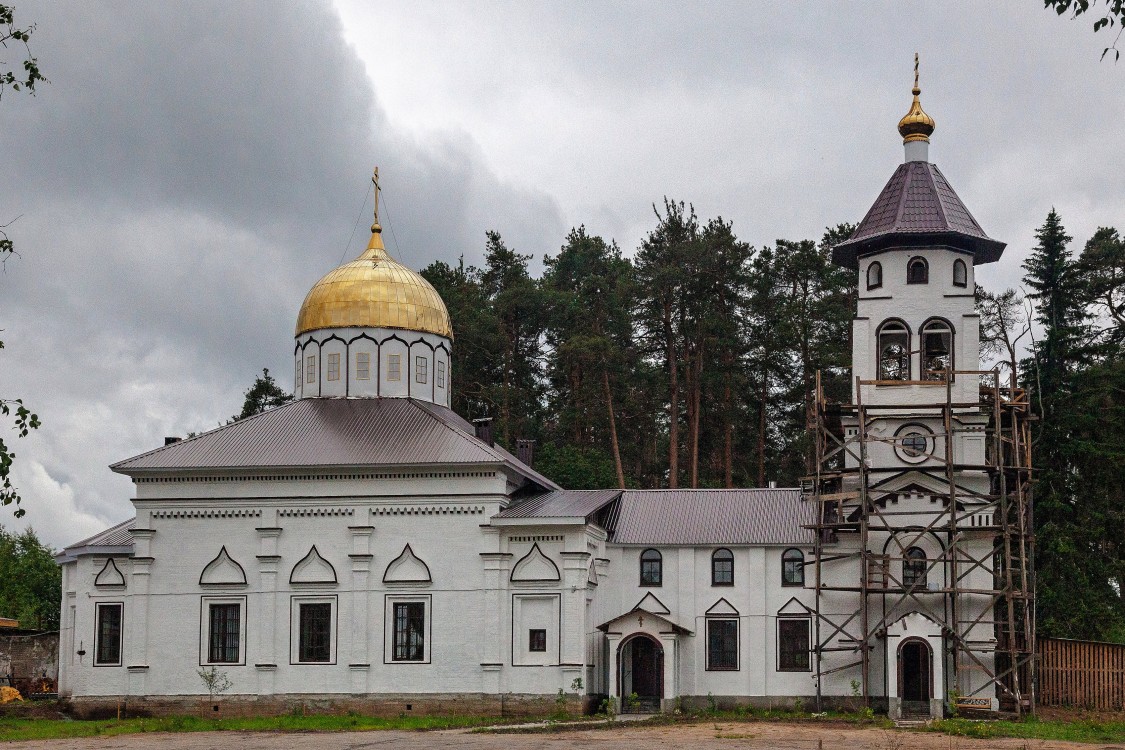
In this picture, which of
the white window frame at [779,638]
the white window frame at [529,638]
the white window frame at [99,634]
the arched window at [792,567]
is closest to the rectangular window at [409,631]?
the white window frame at [529,638]

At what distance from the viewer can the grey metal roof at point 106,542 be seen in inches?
1451

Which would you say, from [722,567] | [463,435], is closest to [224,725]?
[463,435]

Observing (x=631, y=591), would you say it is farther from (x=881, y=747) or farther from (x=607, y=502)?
(x=881, y=747)

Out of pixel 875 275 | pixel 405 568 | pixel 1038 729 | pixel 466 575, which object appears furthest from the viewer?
pixel 875 275

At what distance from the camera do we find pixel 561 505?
36.4 meters

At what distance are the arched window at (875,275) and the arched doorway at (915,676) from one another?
28.9 feet

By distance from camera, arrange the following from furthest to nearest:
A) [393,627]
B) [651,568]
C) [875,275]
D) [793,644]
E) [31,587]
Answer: [31,587] < [651,568] < [875,275] < [793,644] < [393,627]

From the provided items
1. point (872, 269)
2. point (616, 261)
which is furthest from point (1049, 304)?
point (616, 261)

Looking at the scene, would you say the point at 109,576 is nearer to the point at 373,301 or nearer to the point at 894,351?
the point at 373,301

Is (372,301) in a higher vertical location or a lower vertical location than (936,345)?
higher

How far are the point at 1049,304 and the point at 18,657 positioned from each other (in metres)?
34.1

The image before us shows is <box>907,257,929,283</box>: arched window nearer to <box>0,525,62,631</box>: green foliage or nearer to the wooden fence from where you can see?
the wooden fence

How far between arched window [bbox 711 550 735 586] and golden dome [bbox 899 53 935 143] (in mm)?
11595

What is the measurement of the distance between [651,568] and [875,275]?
9.20 m
